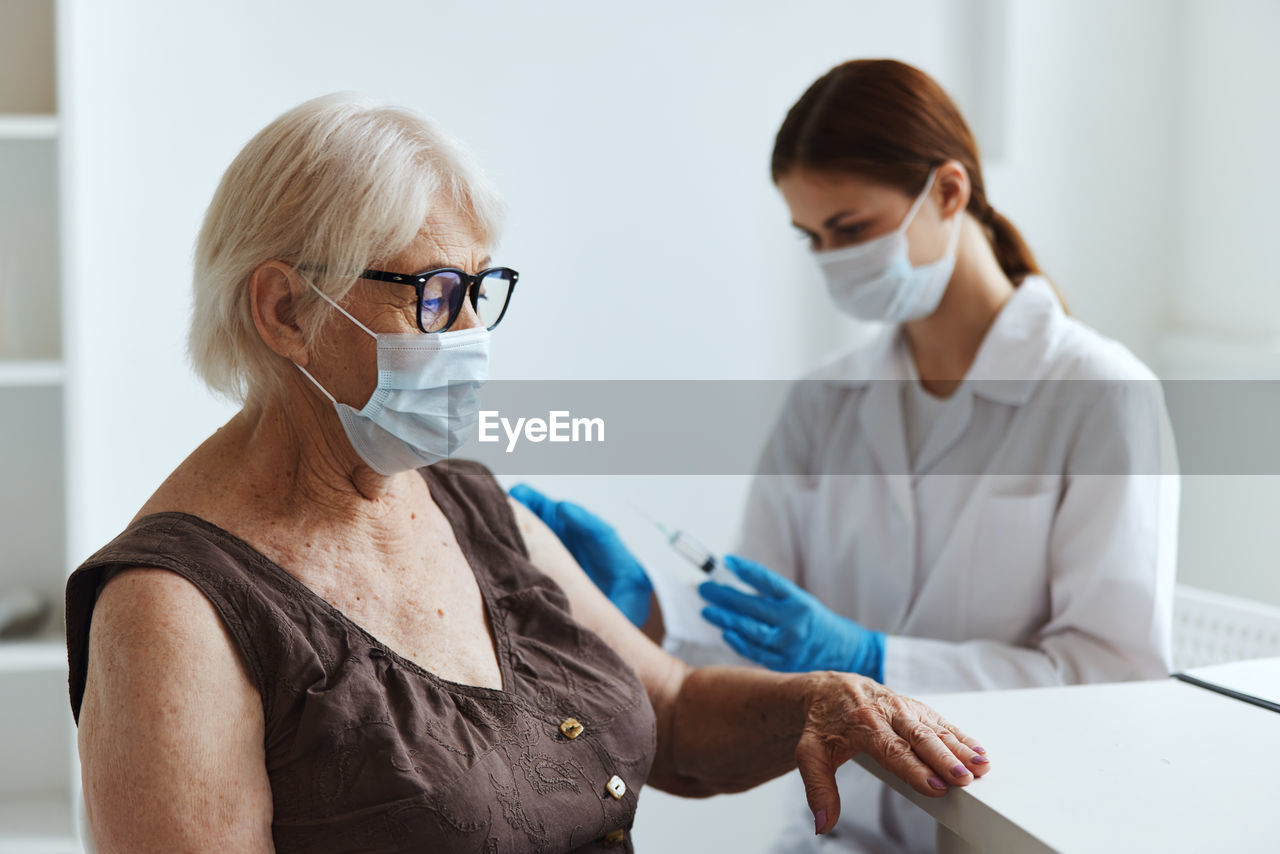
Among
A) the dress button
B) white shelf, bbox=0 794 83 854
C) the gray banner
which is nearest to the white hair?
the dress button

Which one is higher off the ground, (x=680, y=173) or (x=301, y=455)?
(x=680, y=173)

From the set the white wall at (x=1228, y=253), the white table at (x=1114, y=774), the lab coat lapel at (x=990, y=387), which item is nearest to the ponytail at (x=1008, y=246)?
the lab coat lapel at (x=990, y=387)

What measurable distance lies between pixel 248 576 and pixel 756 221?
1747 mm

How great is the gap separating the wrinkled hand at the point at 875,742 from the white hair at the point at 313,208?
648 millimetres

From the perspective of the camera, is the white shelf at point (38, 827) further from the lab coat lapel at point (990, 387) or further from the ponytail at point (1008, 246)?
the ponytail at point (1008, 246)

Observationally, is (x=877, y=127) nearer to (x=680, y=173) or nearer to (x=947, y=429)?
(x=947, y=429)

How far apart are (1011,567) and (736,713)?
0.60 meters

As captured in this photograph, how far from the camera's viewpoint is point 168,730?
891mm

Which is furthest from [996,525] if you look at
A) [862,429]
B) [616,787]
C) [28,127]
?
[28,127]

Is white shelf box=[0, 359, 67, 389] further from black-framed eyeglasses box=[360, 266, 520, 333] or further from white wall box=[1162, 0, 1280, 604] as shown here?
white wall box=[1162, 0, 1280, 604]

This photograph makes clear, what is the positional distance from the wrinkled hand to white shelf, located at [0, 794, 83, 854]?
143 cm

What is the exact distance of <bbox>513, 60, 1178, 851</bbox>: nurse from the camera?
64.6 inches

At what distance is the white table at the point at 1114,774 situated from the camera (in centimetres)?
89

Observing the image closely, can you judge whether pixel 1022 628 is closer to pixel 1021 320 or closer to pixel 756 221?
pixel 1021 320
